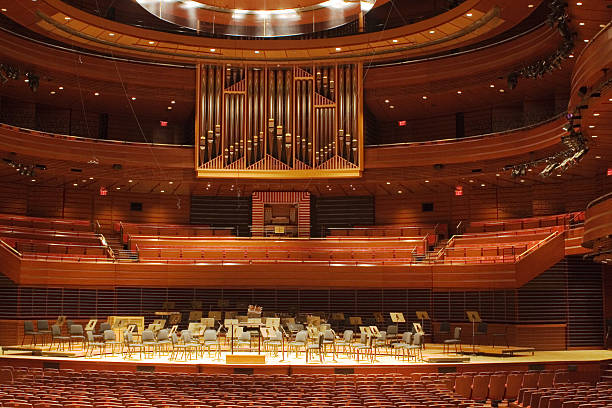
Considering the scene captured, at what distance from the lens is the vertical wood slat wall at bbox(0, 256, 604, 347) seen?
2120 cm

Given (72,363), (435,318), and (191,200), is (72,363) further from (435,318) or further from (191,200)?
(191,200)

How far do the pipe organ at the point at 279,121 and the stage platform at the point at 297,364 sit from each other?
8.84 m

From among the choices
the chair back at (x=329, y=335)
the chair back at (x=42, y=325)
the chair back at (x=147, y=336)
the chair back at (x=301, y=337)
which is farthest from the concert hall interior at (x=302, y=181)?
the chair back at (x=42, y=325)

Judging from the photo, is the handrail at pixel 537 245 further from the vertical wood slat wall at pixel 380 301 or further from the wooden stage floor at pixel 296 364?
the wooden stage floor at pixel 296 364

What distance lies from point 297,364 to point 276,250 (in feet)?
30.4

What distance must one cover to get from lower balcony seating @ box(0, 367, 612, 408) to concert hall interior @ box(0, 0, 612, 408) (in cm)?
317

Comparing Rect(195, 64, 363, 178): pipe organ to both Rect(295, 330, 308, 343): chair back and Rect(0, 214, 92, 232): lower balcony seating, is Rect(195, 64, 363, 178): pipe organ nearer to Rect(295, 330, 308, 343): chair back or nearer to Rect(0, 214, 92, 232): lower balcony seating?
→ Rect(0, 214, 92, 232): lower balcony seating

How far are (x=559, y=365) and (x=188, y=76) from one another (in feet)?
49.8

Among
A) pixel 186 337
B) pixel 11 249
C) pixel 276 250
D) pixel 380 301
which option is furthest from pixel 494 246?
pixel 11 249

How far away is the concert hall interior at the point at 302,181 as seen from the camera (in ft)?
63.2

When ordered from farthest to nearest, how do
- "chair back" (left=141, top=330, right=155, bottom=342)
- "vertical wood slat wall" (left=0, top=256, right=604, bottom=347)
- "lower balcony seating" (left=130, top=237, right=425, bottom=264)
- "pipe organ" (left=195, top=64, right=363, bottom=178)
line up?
1. "pipe organ" (left=195, top=64, right=363, bottom=178)
2. "lower balcony seating" (left=130, top=237, right=425, bottom=264)
3. "vertical wood slat wall" (left=0, top=256, right=604, bottom=347)
4. "chair back" (left=141, top=330, right=155, bottom=342)

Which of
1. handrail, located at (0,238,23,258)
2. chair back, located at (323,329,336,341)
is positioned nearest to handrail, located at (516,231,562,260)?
chair back, located at (323,329,336,341)

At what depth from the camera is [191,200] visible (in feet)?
92.0

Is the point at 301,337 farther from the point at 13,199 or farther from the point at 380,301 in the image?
the point at 13,199
